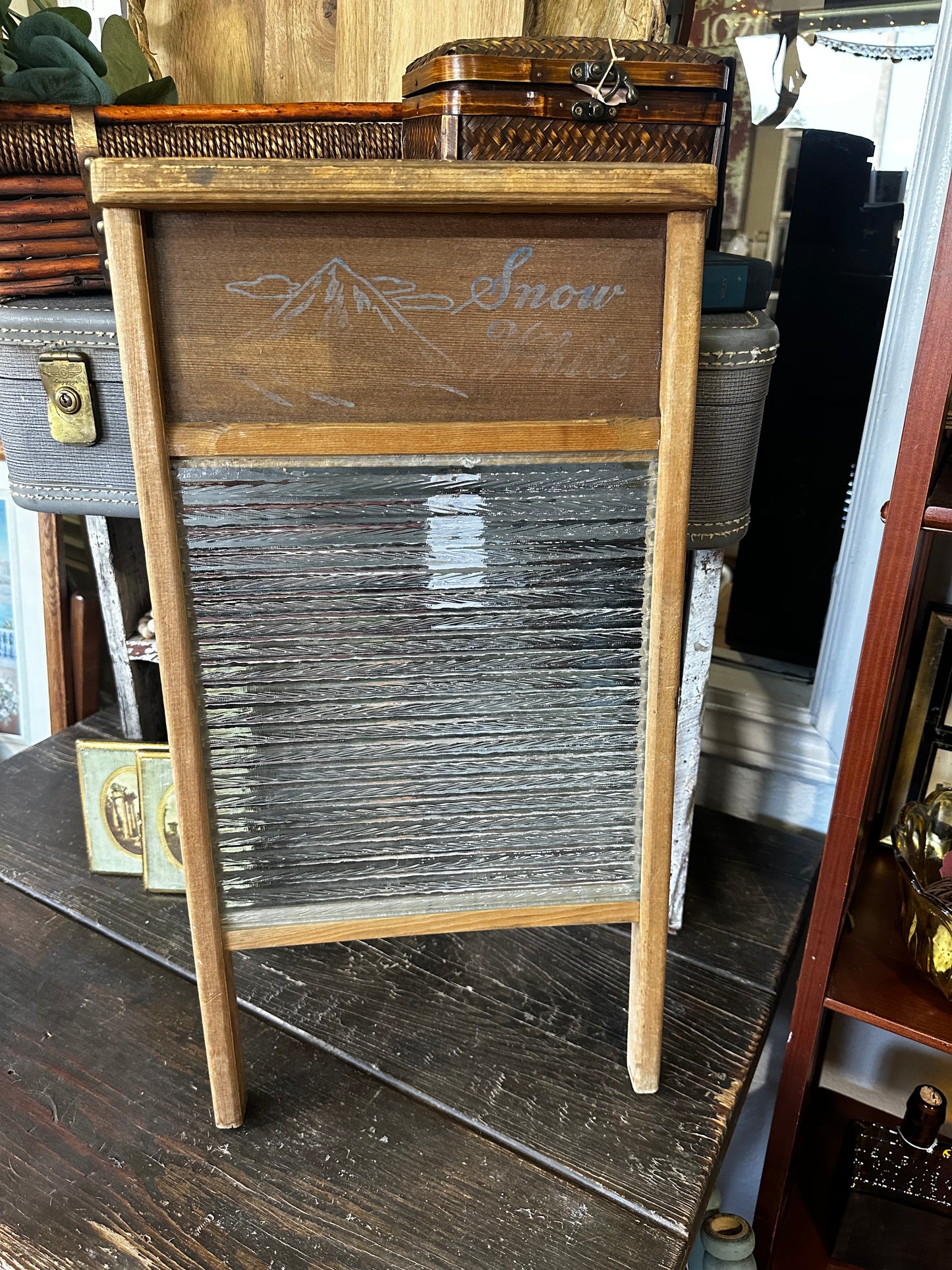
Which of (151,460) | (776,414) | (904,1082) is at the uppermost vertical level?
(151,460)

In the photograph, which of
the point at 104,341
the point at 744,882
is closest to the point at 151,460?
the point at 104,341

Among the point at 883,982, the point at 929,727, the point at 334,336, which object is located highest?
the point at 334,336

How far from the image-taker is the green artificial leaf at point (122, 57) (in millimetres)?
1382

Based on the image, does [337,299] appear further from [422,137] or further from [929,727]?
[929,727]

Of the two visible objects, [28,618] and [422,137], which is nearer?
[422,137]

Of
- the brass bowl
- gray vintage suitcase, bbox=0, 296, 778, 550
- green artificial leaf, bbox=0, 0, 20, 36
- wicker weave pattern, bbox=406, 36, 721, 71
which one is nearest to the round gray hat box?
gray vintage suitcase, bbox=0, 296, 778, 550

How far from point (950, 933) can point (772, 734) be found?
0.57 meters

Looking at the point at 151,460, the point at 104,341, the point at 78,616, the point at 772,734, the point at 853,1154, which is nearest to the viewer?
the point at 151,460

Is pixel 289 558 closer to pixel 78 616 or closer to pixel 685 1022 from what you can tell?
pixel 685 1022

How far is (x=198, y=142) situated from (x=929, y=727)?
1.26m

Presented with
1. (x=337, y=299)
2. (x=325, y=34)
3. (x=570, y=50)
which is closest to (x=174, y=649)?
(x=337, y=299)

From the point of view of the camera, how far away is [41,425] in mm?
1222

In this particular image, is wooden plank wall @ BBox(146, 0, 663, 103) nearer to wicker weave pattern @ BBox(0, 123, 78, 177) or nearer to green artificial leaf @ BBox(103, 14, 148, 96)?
green artificial leaf @ BBox(103, 14, 148, 96)

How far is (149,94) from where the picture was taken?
1312 mm
